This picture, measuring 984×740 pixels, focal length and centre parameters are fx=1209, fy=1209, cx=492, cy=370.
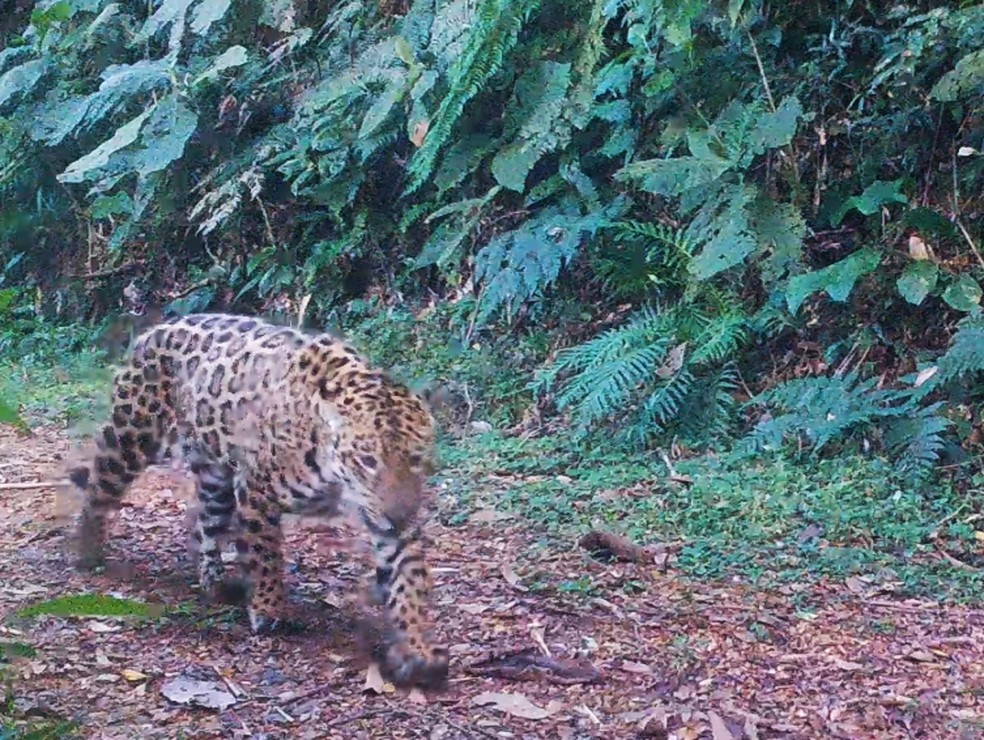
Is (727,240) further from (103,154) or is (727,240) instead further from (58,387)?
(103,154)

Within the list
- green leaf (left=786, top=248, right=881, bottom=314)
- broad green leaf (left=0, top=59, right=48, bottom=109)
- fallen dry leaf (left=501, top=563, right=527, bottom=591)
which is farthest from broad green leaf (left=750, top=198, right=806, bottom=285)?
broad green leaf (left=0, top=59, right=48, bottom=109)

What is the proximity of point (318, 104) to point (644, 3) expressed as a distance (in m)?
3.33

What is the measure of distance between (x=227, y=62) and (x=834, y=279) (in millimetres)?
6358

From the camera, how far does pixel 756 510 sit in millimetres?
6711

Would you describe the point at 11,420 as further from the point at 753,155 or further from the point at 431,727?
the point at 753,155

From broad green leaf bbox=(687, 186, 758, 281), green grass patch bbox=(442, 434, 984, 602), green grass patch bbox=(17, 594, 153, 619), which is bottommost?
green grass patch bbox=(442, 434, 984, 602)

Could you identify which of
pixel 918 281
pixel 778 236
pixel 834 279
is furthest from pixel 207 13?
pixel 918 281

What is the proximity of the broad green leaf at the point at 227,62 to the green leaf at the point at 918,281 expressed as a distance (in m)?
6.53

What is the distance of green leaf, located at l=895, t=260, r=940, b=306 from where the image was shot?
25.4 ft

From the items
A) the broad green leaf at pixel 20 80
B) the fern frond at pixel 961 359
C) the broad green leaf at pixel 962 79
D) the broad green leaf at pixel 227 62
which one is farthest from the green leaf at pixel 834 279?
the broad green leaf at pixel 20 80

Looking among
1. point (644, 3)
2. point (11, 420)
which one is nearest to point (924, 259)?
point (644, 3)

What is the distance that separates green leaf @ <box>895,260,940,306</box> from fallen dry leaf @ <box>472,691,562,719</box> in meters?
4.26

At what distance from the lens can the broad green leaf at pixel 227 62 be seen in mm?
11391

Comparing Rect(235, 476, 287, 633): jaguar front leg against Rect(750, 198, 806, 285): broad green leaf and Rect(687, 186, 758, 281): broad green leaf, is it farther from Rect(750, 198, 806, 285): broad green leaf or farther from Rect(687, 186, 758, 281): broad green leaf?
Rect(750, 198, 806, 285): broad green leaf
